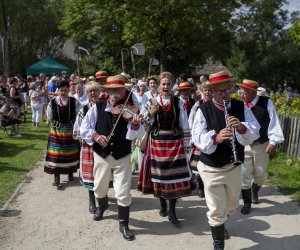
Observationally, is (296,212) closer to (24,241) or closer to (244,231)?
(244,231)

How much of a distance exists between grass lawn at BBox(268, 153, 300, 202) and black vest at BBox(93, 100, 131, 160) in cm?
295

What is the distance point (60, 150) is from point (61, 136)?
236 mm

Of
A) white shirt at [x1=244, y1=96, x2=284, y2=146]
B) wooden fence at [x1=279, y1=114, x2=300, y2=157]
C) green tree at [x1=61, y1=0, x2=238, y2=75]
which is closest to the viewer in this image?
white shirt at [x1=244, y1=96, x2=284, y2=146]

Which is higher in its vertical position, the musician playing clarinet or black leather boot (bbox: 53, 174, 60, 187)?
the musician playing clarinet

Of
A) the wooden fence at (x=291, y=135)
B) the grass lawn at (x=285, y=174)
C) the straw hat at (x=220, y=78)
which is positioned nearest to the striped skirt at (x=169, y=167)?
the straw hat at (x=220, y=78)

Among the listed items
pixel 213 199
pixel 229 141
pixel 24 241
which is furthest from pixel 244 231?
pixel 24 241

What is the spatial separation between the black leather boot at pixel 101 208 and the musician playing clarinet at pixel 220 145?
1.59 meters

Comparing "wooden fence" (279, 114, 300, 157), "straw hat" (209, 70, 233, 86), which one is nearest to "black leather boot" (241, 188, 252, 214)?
"straw hat" (209, 70, 233, 86)

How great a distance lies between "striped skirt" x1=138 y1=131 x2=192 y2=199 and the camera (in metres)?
5.31

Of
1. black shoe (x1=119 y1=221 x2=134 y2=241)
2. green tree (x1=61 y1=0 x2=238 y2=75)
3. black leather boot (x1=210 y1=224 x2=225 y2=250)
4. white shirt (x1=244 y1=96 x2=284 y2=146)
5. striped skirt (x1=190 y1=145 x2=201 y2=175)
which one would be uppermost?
green tree (x1=61 y1=0 x2=238 y2=75)

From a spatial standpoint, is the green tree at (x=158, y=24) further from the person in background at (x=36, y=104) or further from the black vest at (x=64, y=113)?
the black vest at (x=64, y=113)

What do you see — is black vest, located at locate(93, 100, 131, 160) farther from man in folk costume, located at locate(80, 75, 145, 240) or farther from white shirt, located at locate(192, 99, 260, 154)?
white shirt, located at locate(192, 99, 260, 154)

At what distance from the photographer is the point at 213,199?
426 centimetres

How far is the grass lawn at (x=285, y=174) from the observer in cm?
691
